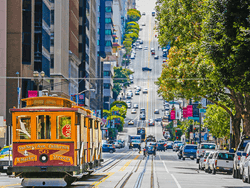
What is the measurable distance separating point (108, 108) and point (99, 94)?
24902mm

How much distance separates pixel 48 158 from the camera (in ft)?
65.6

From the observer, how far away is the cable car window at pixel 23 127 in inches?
796

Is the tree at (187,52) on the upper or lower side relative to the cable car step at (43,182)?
upper

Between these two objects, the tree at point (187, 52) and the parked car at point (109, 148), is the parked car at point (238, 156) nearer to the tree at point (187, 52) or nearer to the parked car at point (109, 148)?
the tree at point (187, 52)

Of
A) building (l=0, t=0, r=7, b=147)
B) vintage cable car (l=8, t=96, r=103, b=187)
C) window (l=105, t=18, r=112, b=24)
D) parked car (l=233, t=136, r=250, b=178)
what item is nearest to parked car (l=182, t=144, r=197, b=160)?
building (l=0, t=0, r=7, b=147)

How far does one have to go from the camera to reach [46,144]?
2006 centimetres

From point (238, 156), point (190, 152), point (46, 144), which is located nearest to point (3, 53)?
point (190, 152)

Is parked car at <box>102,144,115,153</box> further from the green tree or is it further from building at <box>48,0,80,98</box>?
the green tree

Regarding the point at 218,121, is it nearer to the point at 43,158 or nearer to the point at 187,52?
the point at 187,52

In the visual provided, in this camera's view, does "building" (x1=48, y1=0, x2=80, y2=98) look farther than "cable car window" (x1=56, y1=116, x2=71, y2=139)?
Yes

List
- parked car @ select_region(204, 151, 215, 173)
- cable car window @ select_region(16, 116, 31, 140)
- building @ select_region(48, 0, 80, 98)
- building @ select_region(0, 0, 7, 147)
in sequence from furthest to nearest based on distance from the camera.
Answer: building @ select_region(48, 0, 80, 98) → building @ select_region(0, 0, 7, 147) → parked car @ select_region(204, 151, 215, 173) → cable car window @ select_region(16, 116, 31, 140)

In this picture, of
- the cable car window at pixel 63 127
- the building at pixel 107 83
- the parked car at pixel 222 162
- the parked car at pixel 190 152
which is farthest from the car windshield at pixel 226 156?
the building at pixel 107 83

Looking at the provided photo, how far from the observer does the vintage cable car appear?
19938 millimetres

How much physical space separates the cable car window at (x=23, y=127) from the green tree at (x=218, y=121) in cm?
5091
